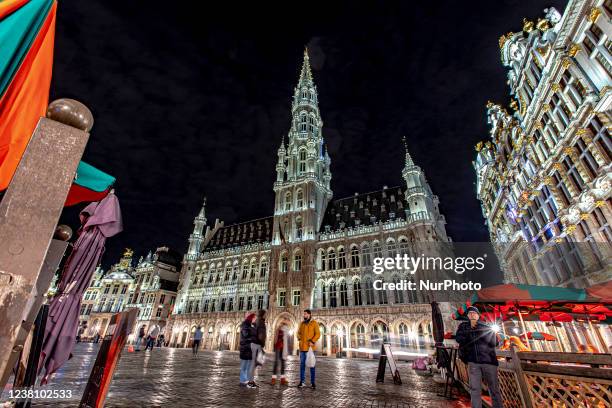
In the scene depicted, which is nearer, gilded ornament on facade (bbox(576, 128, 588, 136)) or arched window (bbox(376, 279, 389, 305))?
gilded ornament on facade (bbox(576, 128, 588, 136))

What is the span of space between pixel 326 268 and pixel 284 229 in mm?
8493

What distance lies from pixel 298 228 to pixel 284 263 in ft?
16.4

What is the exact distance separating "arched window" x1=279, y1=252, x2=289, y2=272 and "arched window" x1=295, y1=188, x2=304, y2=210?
6802 mm

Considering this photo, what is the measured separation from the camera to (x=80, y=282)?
3.98m

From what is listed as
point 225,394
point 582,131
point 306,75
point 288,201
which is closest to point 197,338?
point 225,394

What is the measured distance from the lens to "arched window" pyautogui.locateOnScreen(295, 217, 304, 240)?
117 feet

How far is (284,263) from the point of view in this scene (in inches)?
1371

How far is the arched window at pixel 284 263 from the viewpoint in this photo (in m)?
34.2

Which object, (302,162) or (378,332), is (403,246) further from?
(302,162)

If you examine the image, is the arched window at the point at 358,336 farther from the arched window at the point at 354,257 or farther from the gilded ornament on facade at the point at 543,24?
the gilded ornament on facade at the point at 543,24

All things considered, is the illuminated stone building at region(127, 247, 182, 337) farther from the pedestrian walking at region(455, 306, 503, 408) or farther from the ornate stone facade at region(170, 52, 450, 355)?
the pedestrian walking at region(455, 306, 503, 408)

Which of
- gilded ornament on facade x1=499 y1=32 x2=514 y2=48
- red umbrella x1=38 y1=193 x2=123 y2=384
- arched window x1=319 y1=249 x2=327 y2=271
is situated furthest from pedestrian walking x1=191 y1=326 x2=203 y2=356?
gilded ornament on facade x1=499 y1=32 x2=514 y2=48

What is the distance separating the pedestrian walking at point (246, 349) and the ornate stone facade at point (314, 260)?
71.3ft

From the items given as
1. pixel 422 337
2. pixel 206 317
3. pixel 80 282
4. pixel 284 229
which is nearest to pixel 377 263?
pixel 422 337
